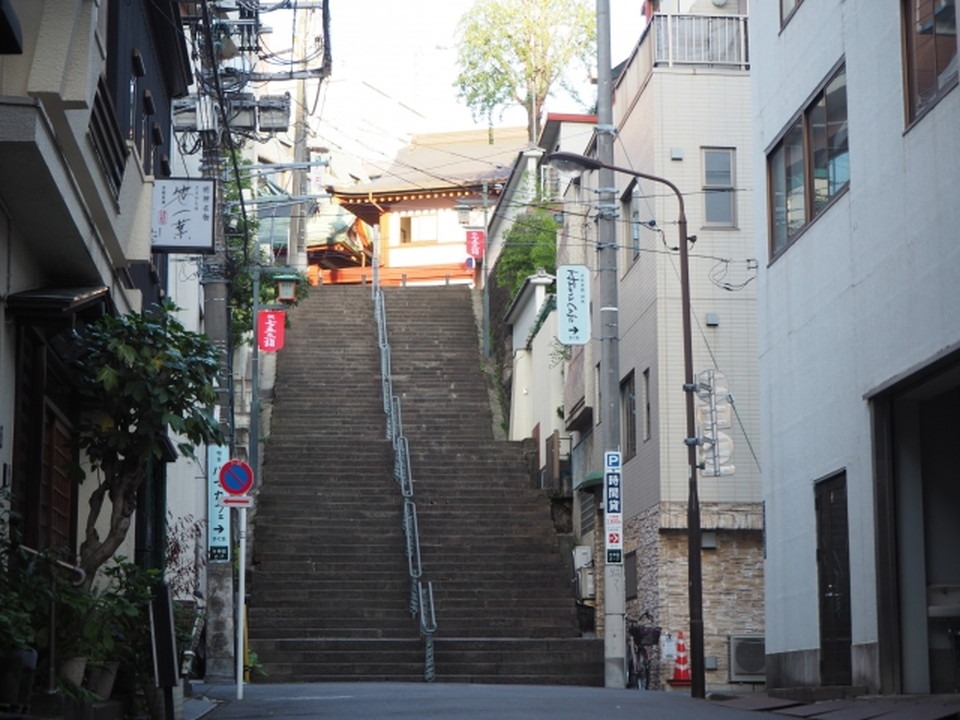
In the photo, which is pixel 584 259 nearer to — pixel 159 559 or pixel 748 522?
pixel 748 522

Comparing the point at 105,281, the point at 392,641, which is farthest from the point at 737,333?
the point at 105,281

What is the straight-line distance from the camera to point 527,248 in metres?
41.4

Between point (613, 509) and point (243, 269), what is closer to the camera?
point (613, 509)

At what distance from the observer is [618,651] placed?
2377 cm

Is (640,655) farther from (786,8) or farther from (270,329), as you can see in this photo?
(270,329)

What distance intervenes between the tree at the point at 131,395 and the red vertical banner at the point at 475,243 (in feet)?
126

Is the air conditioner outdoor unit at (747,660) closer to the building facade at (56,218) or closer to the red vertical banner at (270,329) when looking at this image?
the building facade at (56,218)

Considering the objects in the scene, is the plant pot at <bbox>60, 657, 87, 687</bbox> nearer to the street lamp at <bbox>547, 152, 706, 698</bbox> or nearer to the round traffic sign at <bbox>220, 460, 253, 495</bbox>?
the round traffic sign at <bbox>220, 460, 253, 495</bbox>

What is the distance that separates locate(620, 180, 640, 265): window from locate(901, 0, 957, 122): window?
1307 cm

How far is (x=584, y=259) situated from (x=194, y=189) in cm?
1533

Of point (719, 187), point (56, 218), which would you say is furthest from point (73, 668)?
point (719, 187)

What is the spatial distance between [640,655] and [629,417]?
17.3ft

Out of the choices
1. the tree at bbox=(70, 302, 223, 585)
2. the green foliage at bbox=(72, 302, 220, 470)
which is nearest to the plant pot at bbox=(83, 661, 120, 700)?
the tree at bbox=(70, 302, 223, 585)

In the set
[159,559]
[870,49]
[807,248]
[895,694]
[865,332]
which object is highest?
[870,49]
